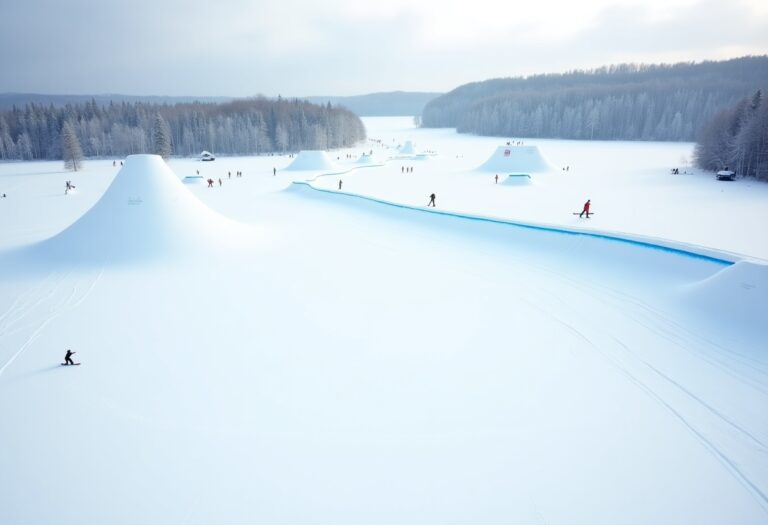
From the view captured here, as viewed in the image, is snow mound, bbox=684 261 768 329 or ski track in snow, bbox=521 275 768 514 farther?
snow mound, bbox=684 261 768 329

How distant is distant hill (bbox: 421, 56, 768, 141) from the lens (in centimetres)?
7300

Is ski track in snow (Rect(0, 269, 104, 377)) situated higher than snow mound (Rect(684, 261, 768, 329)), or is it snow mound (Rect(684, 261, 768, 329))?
snow mound (Rect(684, 261, 768, 329))

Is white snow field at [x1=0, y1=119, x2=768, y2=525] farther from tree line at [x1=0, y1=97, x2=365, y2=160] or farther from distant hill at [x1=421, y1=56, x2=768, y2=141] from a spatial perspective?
distant hill at [x1=421, y1=56, x2=768, y2=141]

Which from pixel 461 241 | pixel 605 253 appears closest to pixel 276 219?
pixel 461 241

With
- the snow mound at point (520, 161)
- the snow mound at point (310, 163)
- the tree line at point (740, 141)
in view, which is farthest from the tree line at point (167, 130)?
the tree line at point (740, 141)

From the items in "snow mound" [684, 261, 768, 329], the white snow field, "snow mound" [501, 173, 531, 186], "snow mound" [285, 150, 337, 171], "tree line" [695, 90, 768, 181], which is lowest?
the white snow field

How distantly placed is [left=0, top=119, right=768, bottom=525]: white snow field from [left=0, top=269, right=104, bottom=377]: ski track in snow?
0.07 meters

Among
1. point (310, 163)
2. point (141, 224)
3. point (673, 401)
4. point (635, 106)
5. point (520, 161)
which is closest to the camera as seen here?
point (673, 401)

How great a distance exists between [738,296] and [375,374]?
24.4 feet

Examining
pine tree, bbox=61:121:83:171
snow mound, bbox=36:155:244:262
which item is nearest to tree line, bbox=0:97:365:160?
pine tree, bbox=61:121:83:171

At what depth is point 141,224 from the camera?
12.9m

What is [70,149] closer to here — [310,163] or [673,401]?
[310,163]

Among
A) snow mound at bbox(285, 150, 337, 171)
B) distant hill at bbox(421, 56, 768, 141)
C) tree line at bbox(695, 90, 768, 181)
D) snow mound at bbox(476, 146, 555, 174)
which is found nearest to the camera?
tree line at bbox(695, 90, 768, 181)

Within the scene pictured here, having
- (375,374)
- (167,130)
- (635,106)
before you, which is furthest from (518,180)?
(635,106)
